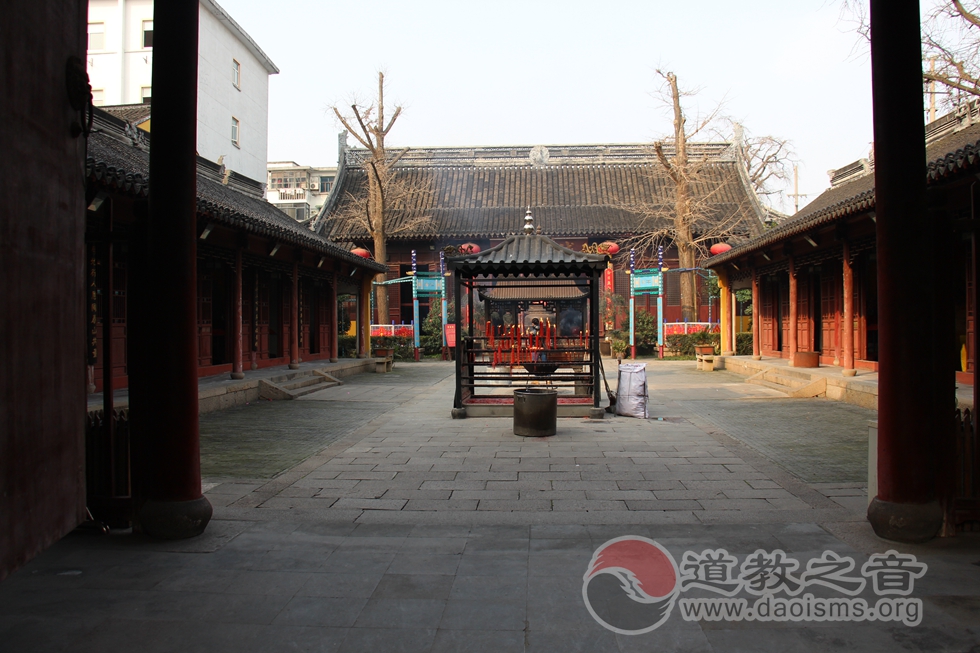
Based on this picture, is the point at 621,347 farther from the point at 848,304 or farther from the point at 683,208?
the point at 848,304

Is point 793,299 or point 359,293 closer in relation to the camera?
point 793,299

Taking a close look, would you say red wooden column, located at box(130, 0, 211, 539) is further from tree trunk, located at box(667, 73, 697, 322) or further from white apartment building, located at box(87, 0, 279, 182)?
white apartment building, located at box(87, 0, 279, 182)

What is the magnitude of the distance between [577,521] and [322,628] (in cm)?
190

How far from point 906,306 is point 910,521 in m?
1.17

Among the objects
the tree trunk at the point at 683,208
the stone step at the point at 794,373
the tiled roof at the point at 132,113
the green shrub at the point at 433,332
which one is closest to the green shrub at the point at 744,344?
the tree trunk at the point at 683,208

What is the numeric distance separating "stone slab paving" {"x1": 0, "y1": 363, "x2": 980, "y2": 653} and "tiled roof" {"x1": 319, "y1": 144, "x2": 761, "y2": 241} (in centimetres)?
1844

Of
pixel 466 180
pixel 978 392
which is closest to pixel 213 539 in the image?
pixel 978 392

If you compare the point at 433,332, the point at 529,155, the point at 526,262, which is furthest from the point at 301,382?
the point at 529,155

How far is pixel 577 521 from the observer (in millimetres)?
4062

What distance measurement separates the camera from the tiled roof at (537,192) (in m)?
24.3

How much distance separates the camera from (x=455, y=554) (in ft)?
11.3

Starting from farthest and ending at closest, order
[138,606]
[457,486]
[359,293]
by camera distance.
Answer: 1. [359,293]
2. [457,486]
3. [138,606]

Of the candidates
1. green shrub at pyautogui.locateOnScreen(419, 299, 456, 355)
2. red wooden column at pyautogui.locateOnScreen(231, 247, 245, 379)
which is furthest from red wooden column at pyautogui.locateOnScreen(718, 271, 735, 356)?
red wooden column at pyautogui.locateOnScreen(231, 247, 245, 379)

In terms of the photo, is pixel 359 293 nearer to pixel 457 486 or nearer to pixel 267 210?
pixel 267 210
